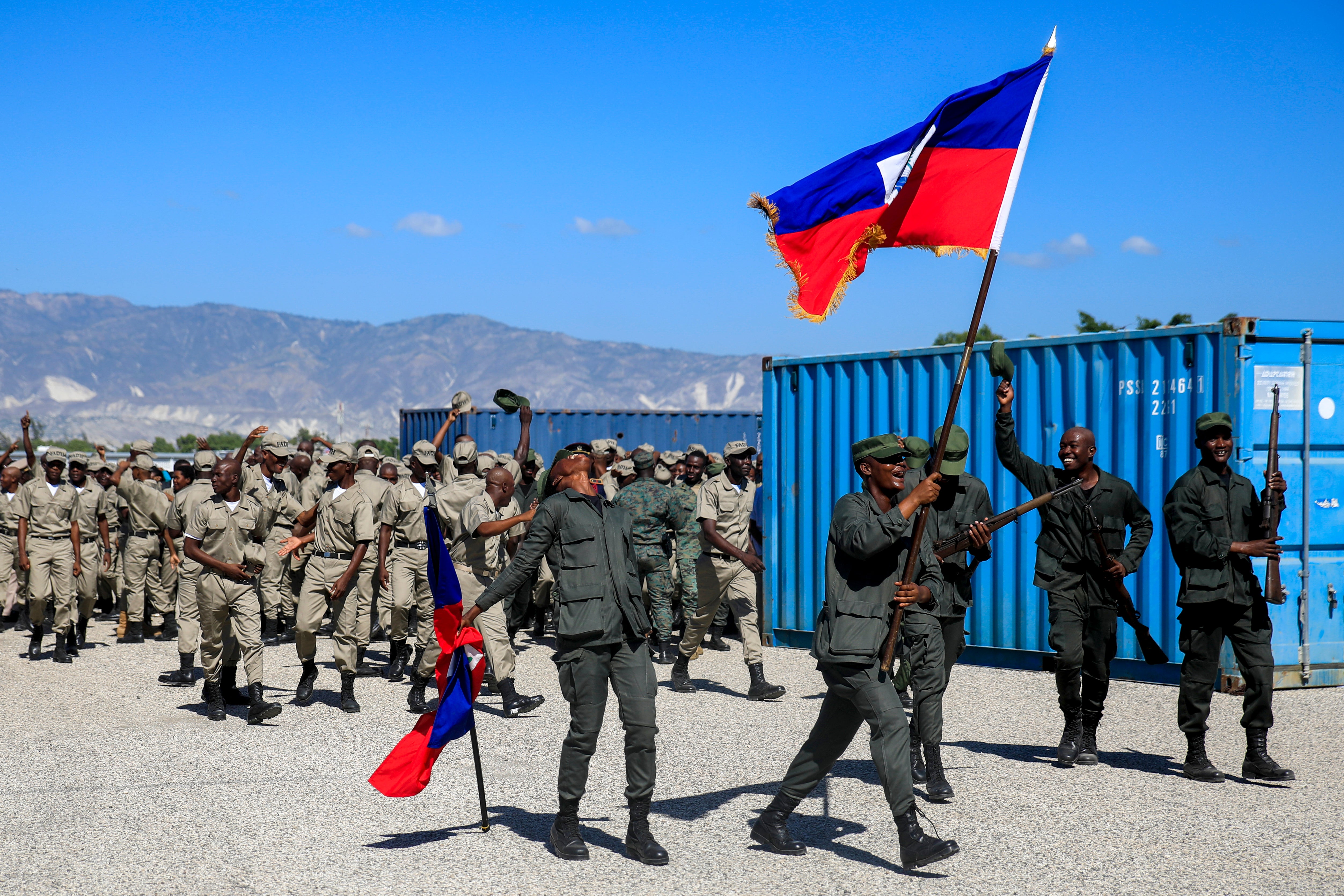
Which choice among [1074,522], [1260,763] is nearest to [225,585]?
[1074,522]

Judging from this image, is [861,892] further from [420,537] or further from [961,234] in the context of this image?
[420,537]

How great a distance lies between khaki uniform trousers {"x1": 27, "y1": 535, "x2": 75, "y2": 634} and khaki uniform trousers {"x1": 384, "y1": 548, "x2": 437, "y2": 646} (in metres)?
3.48

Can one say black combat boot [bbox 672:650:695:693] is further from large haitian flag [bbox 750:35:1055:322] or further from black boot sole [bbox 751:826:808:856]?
large haitian flag [bbox 750:35:1055:322]

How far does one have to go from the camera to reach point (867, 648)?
16.9 ft

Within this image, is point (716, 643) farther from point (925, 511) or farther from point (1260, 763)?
point (925, 511)

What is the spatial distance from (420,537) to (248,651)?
A: 6.12 ft

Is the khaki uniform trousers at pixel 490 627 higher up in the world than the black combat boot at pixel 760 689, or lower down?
higher up

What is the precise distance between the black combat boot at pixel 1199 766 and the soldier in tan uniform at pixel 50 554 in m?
9.64

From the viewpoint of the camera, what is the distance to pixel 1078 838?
18.5 ft

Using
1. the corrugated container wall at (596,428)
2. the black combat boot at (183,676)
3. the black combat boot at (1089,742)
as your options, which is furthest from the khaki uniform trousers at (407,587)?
the corrugated container wall at (596,428)

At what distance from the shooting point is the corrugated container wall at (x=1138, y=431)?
29.5ft

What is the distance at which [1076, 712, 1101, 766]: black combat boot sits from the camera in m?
7.02

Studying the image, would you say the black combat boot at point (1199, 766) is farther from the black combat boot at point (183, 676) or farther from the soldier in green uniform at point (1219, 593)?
the black combat boot at point (183, 676)

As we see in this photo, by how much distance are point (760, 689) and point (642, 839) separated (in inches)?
156
